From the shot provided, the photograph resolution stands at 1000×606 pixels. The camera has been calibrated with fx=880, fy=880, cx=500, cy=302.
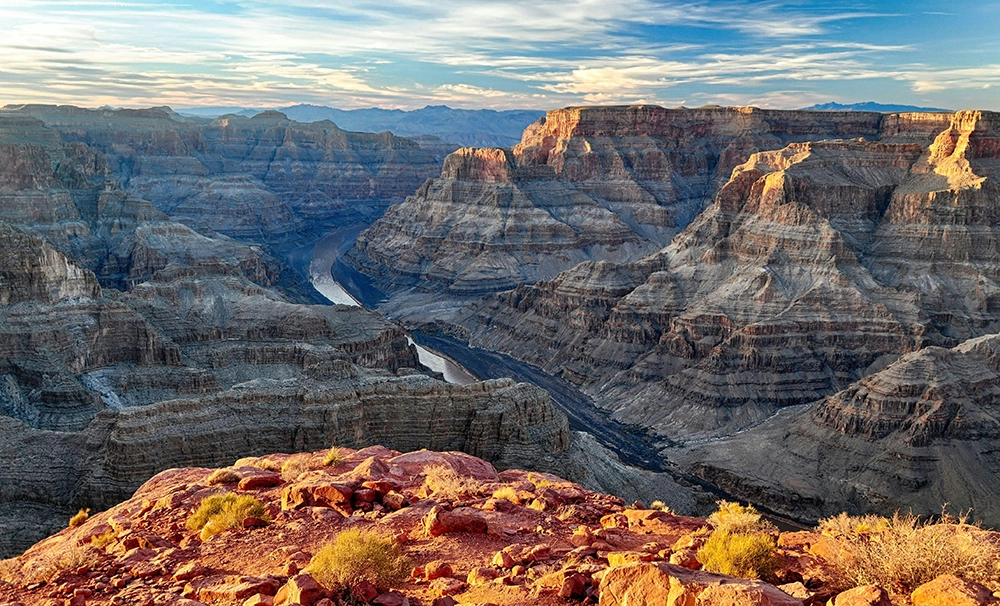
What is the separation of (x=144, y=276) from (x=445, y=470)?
12007 cm

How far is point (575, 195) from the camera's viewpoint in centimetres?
17925

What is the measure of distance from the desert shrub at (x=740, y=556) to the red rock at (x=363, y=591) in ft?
20.1

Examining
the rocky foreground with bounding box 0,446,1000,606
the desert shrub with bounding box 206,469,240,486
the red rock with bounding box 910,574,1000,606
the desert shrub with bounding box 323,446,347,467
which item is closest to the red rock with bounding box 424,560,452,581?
the rocky foreground with bounding box 0,446,1000,606

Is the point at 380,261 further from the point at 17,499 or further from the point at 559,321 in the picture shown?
the point at 17,499

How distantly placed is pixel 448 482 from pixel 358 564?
834 centimetres

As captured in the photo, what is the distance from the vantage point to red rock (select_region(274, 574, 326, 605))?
606 inches

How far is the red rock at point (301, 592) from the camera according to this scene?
15.4 meters

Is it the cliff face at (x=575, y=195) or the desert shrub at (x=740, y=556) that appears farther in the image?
the cliff face at (x=575, y=195)

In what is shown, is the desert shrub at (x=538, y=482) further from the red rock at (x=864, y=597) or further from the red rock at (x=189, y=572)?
the red rock at (x=864, y=597)

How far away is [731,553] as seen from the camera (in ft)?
52.4

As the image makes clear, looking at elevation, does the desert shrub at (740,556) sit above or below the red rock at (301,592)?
above

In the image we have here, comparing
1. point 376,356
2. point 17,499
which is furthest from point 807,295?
point 17,499

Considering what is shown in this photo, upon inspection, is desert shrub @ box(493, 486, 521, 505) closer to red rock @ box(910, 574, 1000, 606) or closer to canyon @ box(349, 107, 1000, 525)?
red rock @ box(910, 574, 1000, 606)

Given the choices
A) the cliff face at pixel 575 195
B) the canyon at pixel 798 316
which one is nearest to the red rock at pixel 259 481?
the canyon at pixel 798 316
